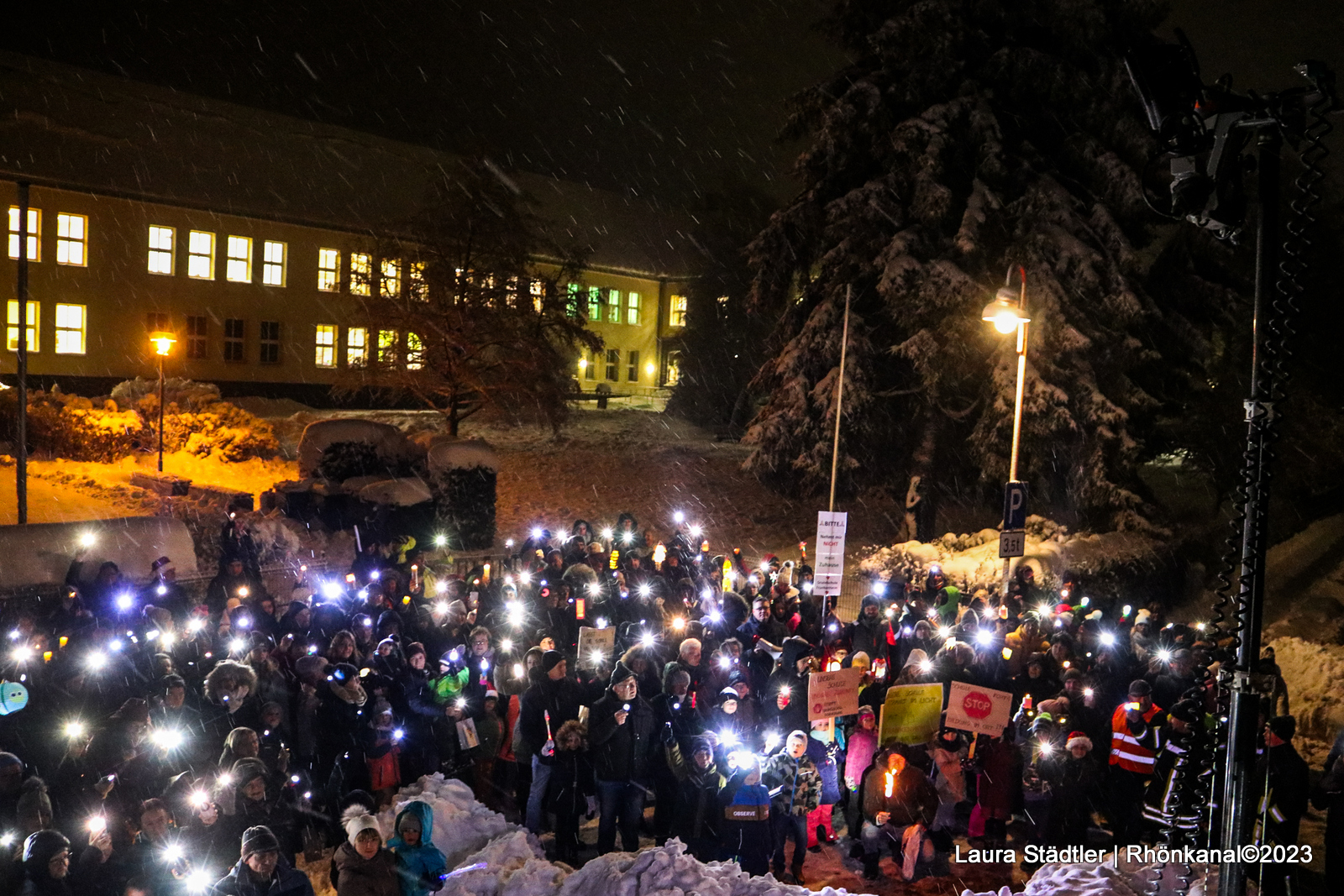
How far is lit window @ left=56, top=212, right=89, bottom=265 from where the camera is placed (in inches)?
1235

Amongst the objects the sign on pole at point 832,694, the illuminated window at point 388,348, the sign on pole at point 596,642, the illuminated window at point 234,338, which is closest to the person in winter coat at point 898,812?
the sign on pole at point 832,694

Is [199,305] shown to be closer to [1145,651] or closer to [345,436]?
[345,436]

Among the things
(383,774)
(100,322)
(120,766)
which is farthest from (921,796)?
(100,322)

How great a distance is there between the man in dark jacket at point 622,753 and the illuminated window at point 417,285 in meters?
19.9

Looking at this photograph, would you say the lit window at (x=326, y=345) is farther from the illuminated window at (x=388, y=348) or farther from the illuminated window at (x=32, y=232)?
the illuminated window at (x=388, y=348)

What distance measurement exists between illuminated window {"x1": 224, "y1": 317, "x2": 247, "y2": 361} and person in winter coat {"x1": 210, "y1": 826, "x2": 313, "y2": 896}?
106 feet

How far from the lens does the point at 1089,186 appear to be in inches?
909

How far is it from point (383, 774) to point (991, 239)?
18.7 meters

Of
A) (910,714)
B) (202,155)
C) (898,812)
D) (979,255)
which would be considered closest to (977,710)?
(910,714)

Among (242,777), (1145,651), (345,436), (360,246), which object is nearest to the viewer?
(242,777)

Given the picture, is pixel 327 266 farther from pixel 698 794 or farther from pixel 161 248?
pixel 698 794

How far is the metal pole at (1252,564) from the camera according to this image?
3.88 m

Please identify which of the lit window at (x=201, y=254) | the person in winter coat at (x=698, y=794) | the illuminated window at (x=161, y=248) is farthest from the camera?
the lit window at (x=201, y=254)

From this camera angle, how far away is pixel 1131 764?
877 cm
